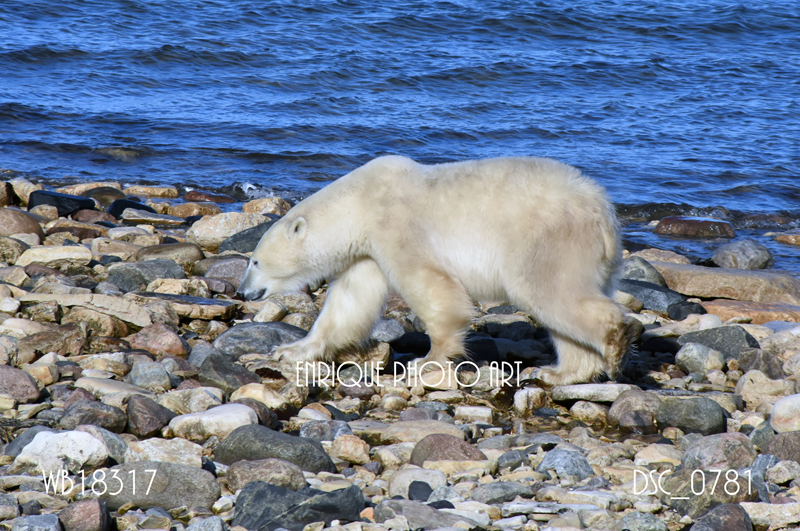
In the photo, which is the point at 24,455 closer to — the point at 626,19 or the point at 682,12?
the point at 626,19

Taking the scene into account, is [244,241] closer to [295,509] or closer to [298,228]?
[298,228]

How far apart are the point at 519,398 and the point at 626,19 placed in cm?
2228

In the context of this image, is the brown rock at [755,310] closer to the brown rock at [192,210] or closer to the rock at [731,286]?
the rock at [731,286]

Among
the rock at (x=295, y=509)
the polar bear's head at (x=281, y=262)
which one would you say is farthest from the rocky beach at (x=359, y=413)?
the polar bear's head at (x=281, y=262)

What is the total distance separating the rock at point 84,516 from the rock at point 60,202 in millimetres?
6247

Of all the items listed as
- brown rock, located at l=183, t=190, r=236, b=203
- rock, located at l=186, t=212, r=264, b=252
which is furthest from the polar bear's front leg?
brown rock, located at l=183, t=190, r=236, b=203

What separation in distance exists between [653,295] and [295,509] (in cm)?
454

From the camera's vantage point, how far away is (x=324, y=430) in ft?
13.0

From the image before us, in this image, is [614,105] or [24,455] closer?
[24,455]

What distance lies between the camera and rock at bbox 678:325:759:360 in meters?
5.30

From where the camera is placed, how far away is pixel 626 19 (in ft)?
79.4

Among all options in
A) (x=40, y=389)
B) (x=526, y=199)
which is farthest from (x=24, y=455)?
(x=526, y=199)

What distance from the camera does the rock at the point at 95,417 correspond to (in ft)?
12.2

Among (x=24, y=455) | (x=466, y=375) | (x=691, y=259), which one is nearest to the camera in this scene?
(x=24, y=455)
